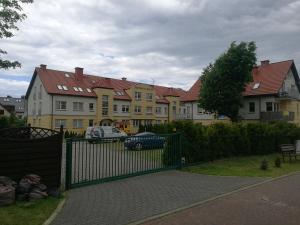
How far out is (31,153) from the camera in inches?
373

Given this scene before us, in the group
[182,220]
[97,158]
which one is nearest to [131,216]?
[182,220]

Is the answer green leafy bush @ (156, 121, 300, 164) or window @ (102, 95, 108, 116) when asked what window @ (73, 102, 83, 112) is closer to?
window @ (102, 95, 108, 116)

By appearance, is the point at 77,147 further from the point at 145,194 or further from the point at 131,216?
the point at 131,216

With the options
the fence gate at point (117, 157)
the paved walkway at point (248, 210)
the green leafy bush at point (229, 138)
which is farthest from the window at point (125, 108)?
the paved walkway at point (248, 210)

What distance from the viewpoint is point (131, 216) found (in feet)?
26.0

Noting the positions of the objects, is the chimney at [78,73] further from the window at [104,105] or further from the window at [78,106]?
the window at [78,106]

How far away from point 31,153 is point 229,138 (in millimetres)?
12612

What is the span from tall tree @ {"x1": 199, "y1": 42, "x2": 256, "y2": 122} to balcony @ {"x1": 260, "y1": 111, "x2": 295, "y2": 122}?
211 inches

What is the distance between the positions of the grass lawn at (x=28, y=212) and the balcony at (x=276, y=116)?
134 ft

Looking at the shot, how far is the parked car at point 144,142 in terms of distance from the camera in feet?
41.9

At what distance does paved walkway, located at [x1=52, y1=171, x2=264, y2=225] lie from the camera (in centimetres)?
784

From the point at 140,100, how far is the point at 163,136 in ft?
179

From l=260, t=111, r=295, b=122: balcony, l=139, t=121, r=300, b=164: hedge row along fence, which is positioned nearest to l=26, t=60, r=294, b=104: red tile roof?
l=260, t=111, r=295, b=122: balcony

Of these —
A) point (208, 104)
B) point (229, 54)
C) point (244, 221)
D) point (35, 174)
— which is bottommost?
point (244, 221)
